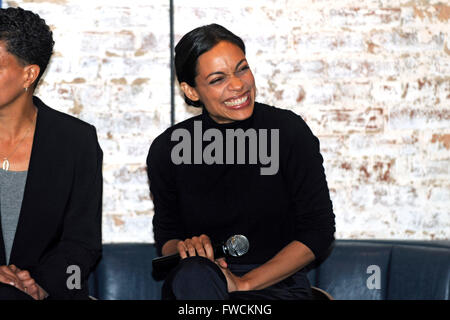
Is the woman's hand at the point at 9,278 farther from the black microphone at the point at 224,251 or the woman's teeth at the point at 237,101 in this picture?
the woman's teeth at the point at 237,101

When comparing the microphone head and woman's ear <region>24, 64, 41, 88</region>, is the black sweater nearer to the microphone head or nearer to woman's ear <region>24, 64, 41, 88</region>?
the microphone head

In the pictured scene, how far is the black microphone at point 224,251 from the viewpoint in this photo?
6.88 ft

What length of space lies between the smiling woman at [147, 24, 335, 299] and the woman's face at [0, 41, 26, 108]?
0.53 metres

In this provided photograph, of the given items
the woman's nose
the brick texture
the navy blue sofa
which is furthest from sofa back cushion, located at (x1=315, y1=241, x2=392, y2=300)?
the woman's nose

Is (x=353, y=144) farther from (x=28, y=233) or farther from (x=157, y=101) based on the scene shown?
(x=28, y=233)

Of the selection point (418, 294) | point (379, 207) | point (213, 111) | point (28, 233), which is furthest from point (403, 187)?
point (28, 233)

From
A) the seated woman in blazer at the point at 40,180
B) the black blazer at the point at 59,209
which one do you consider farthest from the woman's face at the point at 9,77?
the black blazer at the point at 59,209

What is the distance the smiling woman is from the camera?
91.5 inches

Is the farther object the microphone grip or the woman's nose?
the woman's nose

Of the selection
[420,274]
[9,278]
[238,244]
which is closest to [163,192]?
[238,244]

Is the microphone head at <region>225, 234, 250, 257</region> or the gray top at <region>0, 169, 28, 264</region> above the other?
the gray top at <region>0, 169, 28, 264</region>

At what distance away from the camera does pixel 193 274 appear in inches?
79.4

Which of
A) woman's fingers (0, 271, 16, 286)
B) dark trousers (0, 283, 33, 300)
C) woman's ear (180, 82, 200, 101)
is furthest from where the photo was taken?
woman's ear (180, 82, 200, 101)

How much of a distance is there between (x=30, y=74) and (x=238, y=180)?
2.61 ft
